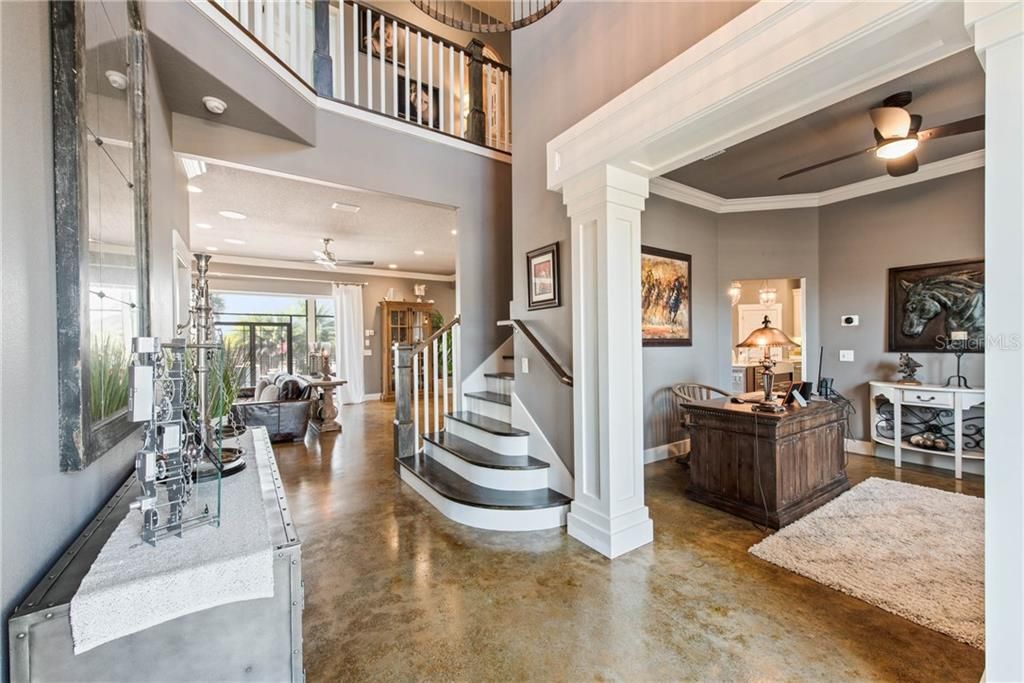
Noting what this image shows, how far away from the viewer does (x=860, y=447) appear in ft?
14.9

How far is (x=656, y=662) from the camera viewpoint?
5.51 feet

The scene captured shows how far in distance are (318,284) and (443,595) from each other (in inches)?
301

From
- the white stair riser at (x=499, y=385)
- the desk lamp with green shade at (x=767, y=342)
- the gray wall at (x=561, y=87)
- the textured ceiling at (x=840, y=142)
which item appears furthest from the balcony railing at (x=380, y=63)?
the desk lamp with green shade at (x=767, y=342)

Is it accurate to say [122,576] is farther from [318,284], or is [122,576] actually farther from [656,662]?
[318,284]

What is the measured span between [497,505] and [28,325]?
2.43 metres

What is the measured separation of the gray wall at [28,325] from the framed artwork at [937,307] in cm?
600

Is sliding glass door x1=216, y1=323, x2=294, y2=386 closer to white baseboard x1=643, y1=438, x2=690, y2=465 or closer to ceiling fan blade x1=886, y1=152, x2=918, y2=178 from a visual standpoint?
white baseboard x1=643, y1=438, x2=690, y2=465

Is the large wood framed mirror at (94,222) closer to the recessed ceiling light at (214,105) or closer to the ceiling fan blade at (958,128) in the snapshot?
the recessed ceiling light at (214,105)

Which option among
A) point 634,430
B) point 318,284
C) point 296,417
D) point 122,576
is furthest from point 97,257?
point 318,284

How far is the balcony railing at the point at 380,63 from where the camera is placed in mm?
3275

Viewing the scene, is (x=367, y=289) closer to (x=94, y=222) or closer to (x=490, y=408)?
(x=490, y=408)

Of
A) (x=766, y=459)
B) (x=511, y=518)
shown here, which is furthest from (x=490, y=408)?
(x=766, y=459)

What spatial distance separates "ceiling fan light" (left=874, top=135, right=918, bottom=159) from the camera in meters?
2.66

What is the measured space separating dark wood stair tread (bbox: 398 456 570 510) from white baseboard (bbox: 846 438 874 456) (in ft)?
12.5
